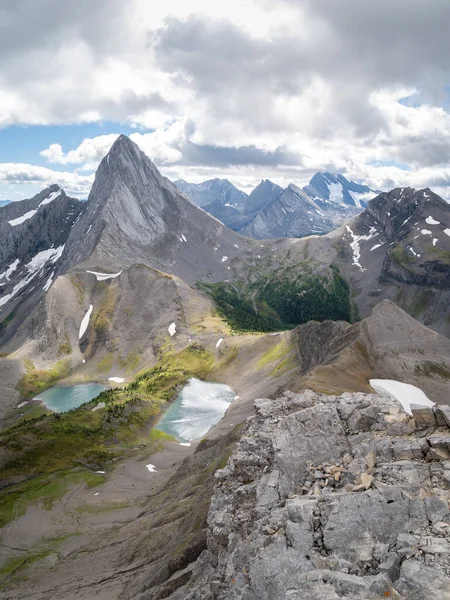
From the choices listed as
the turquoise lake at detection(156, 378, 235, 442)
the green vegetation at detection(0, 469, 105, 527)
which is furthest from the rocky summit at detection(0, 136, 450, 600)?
the turquoise lake at detection(156, 378, 235, 442)

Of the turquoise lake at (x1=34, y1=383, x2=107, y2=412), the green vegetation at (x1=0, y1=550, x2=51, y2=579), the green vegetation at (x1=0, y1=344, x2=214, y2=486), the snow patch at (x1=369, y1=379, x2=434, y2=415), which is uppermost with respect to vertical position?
the snow patch at (x1=369, y1=379, x2=434, y2=415)

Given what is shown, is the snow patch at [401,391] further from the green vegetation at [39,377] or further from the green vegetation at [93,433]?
the green vegetation at [39,377]

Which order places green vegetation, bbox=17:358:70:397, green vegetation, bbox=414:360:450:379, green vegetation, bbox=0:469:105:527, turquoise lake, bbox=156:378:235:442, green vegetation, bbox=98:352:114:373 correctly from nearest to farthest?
green vegetation, bbox=0:469:105:527
green vegetation, bbox=414:360:450:379
turquoise lake, bbox=156:378:235:442
green vegetation, bbox=17:358:70:397
green vegetation, bbox=98:352:114:373

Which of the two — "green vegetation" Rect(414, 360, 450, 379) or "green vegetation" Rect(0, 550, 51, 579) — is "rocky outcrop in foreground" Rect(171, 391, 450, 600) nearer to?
"green vegetation" Rect(0, 550, 51, 579)

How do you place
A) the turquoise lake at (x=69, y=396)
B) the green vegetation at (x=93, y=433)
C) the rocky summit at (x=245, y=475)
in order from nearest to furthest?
1. the rocky summit at (x=245, y=475)
2. the green vegetation at (x=93, y=433)
3. the turquoise lake at (x=69, y=396)

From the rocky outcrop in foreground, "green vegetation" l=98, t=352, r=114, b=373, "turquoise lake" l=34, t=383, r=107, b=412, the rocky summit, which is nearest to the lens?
the rocky outcrop in foreground

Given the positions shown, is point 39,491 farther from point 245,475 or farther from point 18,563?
point 245,475

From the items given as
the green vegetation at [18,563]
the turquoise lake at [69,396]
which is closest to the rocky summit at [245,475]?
the green vegetation at [18,563]
